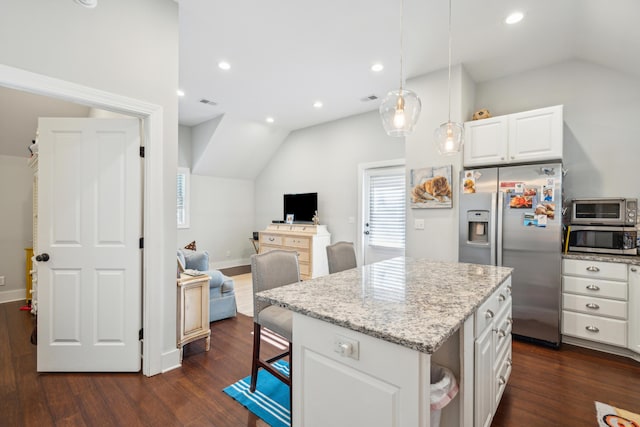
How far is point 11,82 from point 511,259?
426 centimetres

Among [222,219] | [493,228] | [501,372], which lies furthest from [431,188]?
[222,219]

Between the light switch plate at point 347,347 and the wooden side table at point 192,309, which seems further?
the wooden side table at point 192,309

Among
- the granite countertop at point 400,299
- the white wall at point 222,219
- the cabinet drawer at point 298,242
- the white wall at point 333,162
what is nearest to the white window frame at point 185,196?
the white wall at point 222,219

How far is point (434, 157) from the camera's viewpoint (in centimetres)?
358

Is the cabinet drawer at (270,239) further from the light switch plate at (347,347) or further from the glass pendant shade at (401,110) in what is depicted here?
the light switch plate at (347,347)

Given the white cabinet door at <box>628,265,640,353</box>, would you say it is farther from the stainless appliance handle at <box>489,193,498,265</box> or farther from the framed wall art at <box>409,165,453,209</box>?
the framed wall art at <box>409,165,453,209</box>

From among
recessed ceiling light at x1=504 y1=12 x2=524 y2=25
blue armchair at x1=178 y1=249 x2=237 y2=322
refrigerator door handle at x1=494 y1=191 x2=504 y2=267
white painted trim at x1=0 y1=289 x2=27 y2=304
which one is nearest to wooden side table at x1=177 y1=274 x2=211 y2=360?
blue armchair at x1=178 y1=249 x2=237 y2=322

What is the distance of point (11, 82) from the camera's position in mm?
1771

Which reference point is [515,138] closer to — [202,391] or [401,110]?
[401,110]

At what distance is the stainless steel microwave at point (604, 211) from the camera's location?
270 centimetres

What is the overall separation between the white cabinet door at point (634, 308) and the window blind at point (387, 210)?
2670mm

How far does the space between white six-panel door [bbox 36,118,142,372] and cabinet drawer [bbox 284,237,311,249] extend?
10.8 ft

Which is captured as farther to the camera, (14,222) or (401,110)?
(14,222)

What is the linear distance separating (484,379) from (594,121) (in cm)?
325
